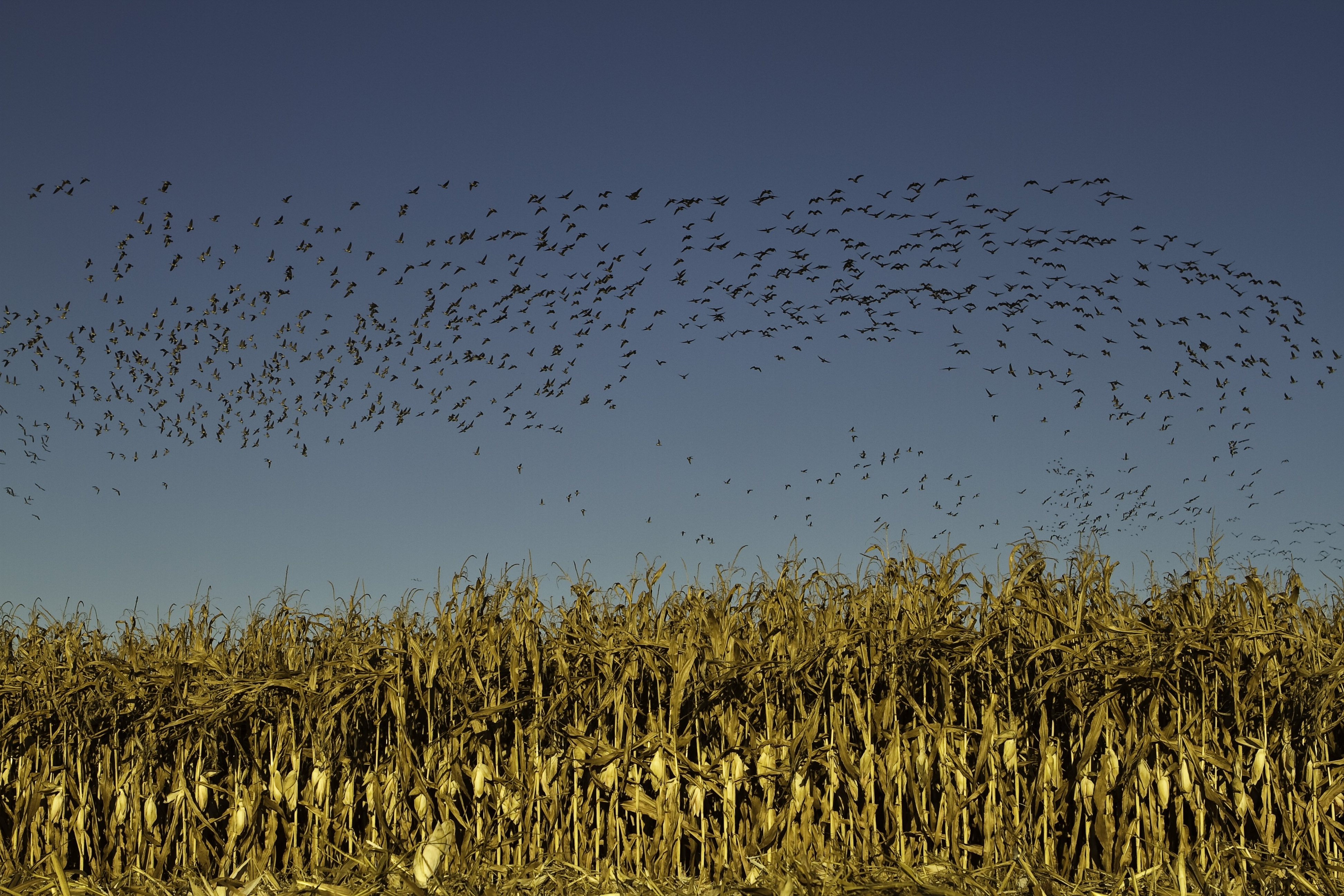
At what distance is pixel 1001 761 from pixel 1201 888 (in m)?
1.32

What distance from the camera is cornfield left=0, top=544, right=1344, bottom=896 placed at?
6.11 meters

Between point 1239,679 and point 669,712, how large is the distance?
386 cm

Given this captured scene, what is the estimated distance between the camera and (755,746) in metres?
6.51

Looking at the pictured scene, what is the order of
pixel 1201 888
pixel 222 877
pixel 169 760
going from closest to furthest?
pixel 1201 888, pixel 222 877, pixel 169 760

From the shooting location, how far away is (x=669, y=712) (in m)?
6.56

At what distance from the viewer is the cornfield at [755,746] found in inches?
241

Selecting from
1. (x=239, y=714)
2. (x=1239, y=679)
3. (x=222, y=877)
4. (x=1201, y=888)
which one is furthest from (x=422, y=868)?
(x=1239, y=679)

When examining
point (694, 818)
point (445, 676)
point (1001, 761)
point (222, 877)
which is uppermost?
point (445, 676)

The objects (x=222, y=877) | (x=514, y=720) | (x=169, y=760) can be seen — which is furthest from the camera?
(x=169, y=760)

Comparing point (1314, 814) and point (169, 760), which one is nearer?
point (1314, 814)

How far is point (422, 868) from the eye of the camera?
5.76m

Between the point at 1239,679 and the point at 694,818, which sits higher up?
the point at 1239,679

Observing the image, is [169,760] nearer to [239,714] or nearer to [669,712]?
[239,714]

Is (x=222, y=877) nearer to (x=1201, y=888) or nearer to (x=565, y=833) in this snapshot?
(x=565, y=833)
